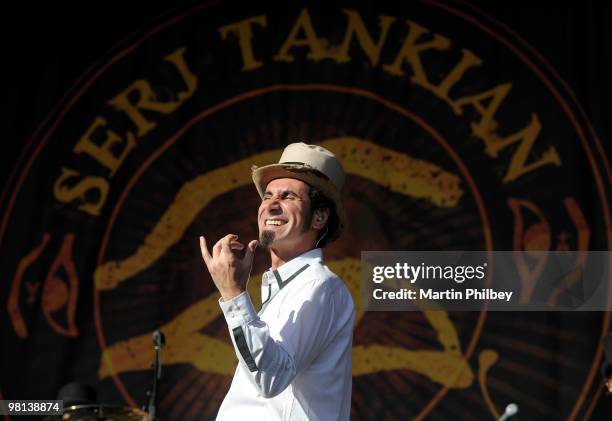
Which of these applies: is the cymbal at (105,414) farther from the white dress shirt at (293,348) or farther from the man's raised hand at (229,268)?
the man's raised hand at (229,268)

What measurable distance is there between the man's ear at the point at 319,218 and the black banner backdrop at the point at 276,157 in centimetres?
249

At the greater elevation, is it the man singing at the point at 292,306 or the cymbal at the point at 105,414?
the cymbal at the point at 105,414

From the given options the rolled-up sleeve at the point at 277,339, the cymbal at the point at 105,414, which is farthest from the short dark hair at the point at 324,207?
the cymbal at the point at 105,414

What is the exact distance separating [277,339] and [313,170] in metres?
0.66

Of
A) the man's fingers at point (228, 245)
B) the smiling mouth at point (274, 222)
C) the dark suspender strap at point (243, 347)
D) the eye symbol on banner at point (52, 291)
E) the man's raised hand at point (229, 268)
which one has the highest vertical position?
the eye symbol on banner at point (52, 291)

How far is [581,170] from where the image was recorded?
540cm

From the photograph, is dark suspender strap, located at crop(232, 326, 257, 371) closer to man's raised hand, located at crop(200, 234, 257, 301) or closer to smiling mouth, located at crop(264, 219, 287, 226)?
man's raised hand, located at crop(200, 234, 257, 301)

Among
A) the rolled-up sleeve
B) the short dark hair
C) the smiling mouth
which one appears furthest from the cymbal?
the rolled-up sleeve

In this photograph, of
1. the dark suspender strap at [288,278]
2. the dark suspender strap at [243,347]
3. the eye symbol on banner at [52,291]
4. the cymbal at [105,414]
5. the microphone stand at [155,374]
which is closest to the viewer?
the dark suspender strap at [243,347]

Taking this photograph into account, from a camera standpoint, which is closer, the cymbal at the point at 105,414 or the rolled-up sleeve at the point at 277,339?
the rolled-up sleeve at the point at 277,339

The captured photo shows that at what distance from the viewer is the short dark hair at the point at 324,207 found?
2.96 metres

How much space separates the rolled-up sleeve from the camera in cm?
236

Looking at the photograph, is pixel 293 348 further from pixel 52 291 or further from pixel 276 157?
pixel 52 291

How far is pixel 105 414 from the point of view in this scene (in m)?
4.70
